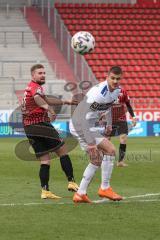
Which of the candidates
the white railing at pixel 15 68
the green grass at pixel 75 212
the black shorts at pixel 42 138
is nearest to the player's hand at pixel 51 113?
the black shorts at pixel 42 138

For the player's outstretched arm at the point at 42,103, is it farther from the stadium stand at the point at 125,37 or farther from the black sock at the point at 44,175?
the stadium stand at the point at 125,37

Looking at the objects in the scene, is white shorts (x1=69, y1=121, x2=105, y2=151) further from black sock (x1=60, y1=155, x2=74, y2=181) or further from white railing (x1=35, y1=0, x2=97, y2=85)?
white railing (x1=35, y1=0, x2=97, y2=85)

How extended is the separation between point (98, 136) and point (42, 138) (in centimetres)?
107

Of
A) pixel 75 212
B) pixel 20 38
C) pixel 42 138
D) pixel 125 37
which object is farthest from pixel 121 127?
pixel 125 37

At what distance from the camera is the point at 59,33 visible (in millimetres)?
37344

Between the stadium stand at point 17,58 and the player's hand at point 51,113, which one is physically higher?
the stadium stand at point 17,58

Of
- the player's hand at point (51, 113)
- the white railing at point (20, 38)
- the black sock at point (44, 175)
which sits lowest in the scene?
the black sock at point (44, 175)

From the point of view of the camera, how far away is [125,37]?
3931 cm

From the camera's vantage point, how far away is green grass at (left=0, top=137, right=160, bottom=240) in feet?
26.2

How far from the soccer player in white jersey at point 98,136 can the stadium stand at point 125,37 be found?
25.7 meters

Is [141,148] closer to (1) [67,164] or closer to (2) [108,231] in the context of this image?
(1) [67,164]

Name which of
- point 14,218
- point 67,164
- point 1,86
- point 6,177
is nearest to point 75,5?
point 1,86

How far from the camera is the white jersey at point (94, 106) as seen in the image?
10.6 m

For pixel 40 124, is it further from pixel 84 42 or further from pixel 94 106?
pixel 84 42
